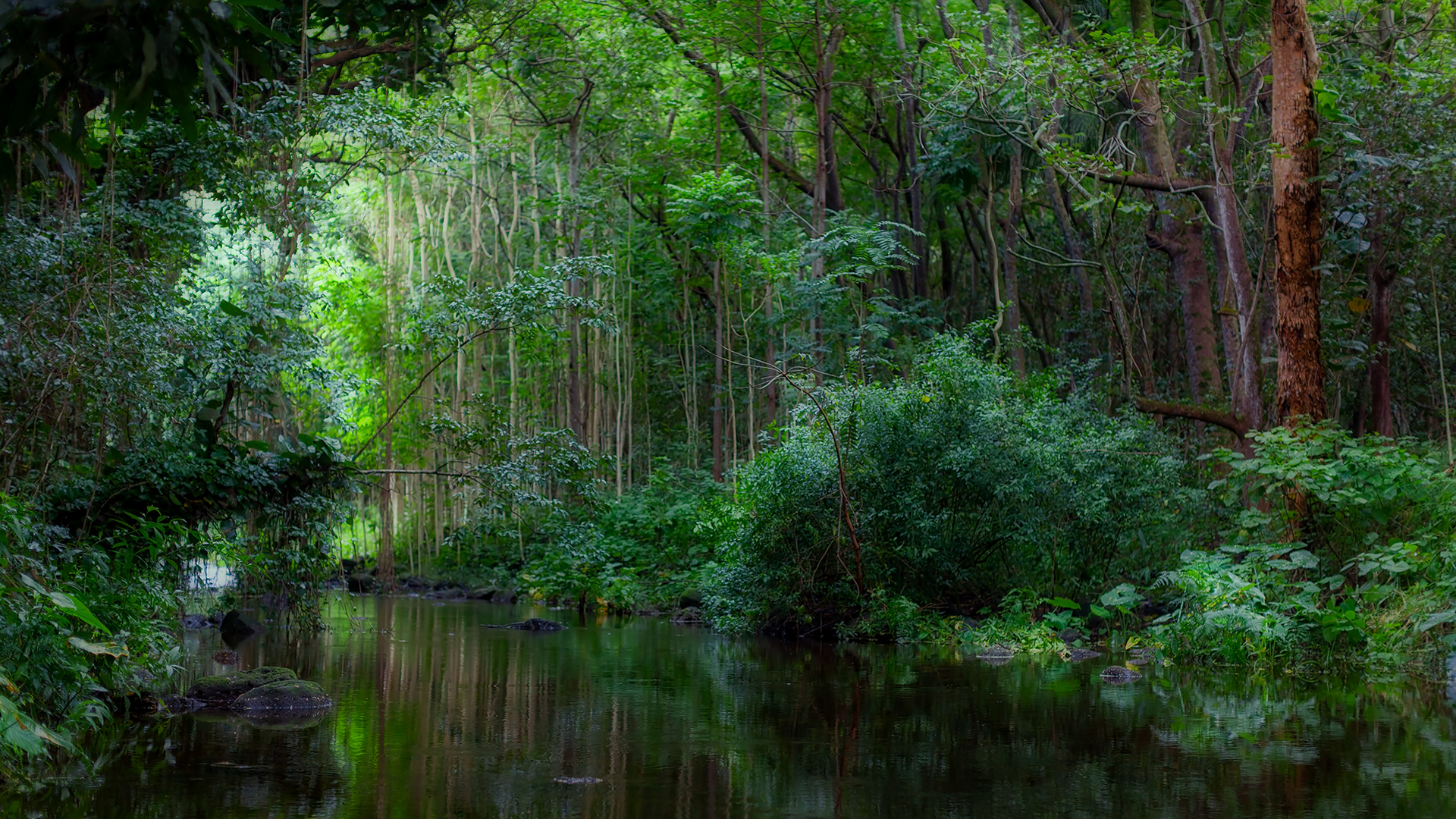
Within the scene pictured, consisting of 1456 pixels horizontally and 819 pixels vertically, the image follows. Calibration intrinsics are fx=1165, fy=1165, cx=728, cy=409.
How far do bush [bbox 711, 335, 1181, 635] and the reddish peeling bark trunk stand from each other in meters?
2.44

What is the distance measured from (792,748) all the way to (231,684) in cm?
433

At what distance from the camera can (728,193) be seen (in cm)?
1867

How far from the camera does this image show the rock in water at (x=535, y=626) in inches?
599

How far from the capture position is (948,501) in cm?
1337

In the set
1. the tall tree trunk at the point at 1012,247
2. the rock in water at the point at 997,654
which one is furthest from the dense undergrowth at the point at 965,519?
the tall tree trunk at the point at 1012,247

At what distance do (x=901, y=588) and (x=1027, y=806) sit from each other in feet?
29.0

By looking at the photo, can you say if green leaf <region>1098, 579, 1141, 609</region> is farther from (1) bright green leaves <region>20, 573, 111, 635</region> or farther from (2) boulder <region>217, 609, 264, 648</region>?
(2) boulder <region>217, 609, 264, 648</region>

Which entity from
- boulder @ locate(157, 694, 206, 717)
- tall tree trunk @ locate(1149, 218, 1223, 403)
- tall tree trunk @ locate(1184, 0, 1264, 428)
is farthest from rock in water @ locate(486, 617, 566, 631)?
tall tree trunk @ locate(1149, 218, 1223, 403)

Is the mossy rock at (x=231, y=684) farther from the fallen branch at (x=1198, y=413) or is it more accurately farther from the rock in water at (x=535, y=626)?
the fallen branch at (x=1198, y=413)

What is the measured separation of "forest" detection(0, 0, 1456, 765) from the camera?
28.6 feet

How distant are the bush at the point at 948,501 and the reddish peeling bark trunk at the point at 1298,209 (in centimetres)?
244

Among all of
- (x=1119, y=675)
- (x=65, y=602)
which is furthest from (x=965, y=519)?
(x=65, y=602)

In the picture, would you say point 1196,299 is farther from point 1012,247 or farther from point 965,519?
point 965,519

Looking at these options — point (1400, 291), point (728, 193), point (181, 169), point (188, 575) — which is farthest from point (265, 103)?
point (1400, 291)
